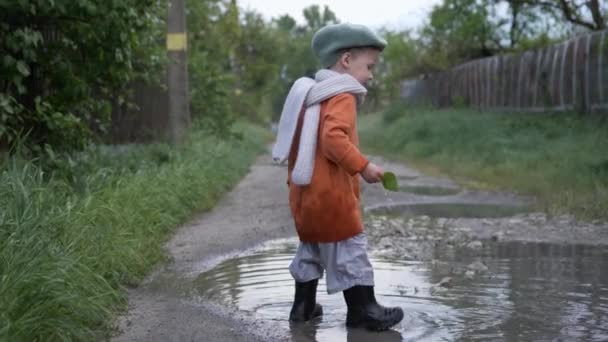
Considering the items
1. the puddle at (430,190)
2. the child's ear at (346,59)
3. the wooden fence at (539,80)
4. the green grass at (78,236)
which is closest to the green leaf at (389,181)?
the child's ear at (346,59)

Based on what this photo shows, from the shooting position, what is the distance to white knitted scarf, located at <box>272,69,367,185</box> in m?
4.86

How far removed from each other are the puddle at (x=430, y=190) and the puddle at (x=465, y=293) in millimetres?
4592

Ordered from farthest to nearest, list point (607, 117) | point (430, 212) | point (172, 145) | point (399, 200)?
point (607, 117)
point (172, 145)
point (399, 200)
point (430, 212)

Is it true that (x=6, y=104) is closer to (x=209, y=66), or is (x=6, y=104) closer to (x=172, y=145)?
(x=172, y=145)

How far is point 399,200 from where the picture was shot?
11.3 meters

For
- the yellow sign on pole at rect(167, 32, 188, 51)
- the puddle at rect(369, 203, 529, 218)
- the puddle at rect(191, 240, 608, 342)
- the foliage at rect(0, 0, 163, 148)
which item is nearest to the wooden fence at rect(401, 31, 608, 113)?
the puddle at rect(369, 203, 529, 218)

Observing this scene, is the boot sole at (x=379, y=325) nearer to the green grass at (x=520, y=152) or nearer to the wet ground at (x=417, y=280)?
the wet ground at (x=417, y=280)

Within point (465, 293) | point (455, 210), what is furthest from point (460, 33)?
point (465, 293)

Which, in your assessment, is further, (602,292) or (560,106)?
(560,106)

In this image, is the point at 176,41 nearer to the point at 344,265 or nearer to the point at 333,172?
the point at 333,172

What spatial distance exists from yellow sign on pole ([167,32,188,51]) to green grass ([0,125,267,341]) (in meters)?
3.81

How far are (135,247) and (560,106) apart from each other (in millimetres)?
14366

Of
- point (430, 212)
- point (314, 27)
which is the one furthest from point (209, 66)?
point (314, 27)

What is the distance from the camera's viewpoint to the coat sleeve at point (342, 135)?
15.4ft
